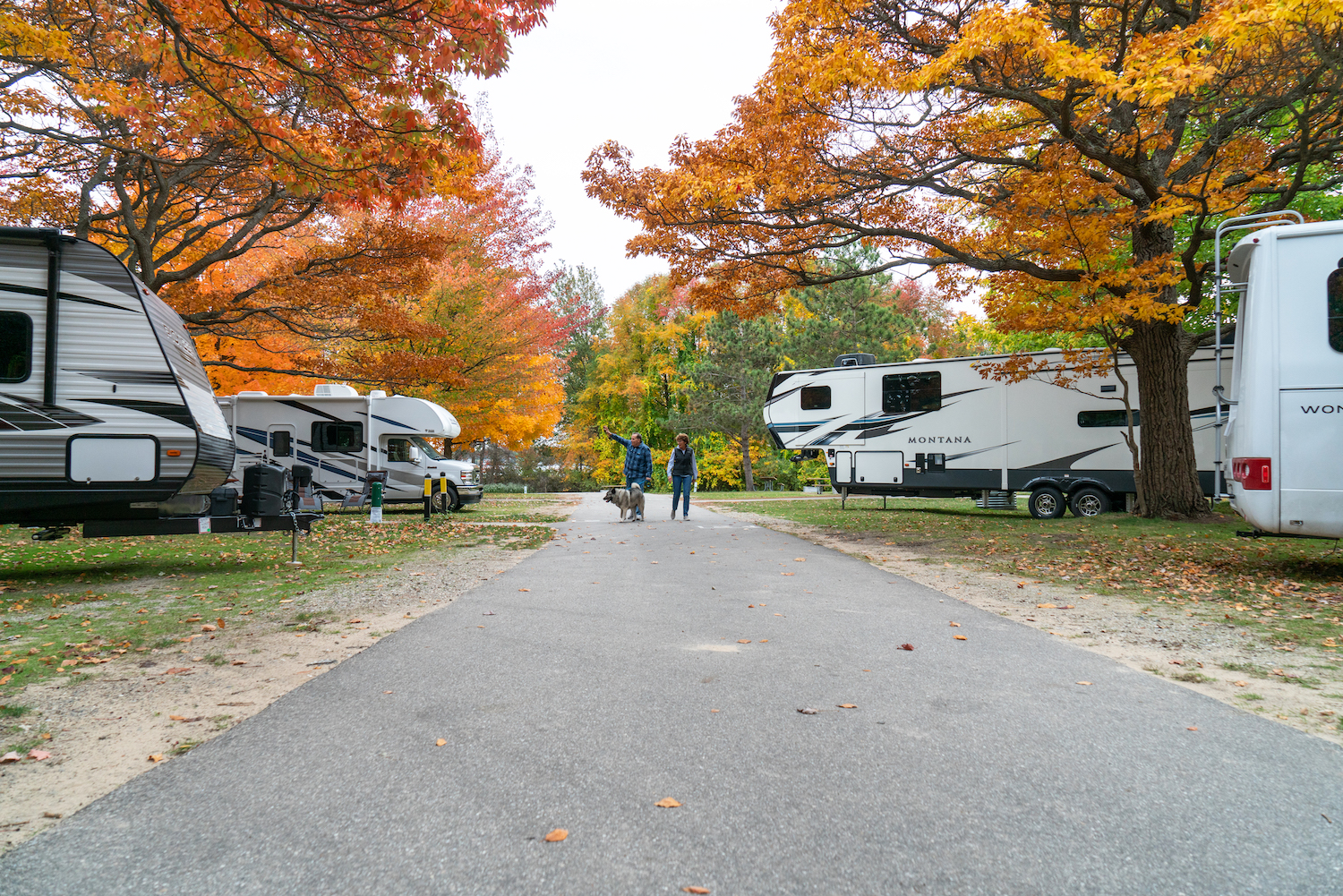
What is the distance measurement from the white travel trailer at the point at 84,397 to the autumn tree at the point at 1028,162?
780cm

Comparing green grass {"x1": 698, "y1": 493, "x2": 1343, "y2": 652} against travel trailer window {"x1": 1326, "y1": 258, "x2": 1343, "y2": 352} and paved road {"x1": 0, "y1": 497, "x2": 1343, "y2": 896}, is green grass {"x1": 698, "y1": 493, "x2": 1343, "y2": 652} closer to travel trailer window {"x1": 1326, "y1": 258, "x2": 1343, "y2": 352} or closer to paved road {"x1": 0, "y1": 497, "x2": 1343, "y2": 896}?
travel trailer window {"x1": 1326, "y1": 258, "x2": 1343, "y2": 352}

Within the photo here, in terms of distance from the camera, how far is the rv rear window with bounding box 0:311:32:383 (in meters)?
7.09

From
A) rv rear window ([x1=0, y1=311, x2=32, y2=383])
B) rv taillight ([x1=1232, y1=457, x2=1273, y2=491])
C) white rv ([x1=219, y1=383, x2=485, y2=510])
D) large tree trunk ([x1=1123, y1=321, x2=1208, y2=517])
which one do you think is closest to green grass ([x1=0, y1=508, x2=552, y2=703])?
rv rear window ([x1=0, y1=311, x2=32, y2=383])

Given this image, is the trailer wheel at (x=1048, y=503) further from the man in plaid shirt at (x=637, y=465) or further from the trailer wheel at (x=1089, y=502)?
the man in plaid shirt at (x=637, y=465)

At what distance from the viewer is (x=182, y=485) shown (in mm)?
7652

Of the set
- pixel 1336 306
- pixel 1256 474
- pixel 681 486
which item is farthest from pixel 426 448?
pixel 1336 306

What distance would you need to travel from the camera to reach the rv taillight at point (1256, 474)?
7.45m

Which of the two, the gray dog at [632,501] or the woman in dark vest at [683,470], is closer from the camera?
the gray dog at [632,501]

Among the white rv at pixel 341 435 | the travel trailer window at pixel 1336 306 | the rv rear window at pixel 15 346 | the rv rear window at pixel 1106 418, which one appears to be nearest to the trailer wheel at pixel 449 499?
the white rv at pixel 341 435

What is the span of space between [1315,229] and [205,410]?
11.3m

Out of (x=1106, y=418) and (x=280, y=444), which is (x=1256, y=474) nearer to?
(x=1106, y=418)

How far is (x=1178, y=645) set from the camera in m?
5.25

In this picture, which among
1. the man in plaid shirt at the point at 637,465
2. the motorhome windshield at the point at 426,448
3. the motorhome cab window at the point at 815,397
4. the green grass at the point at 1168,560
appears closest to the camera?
the green grass at the point at 1168,560

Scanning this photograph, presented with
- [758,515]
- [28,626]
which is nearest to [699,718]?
[28,626]
